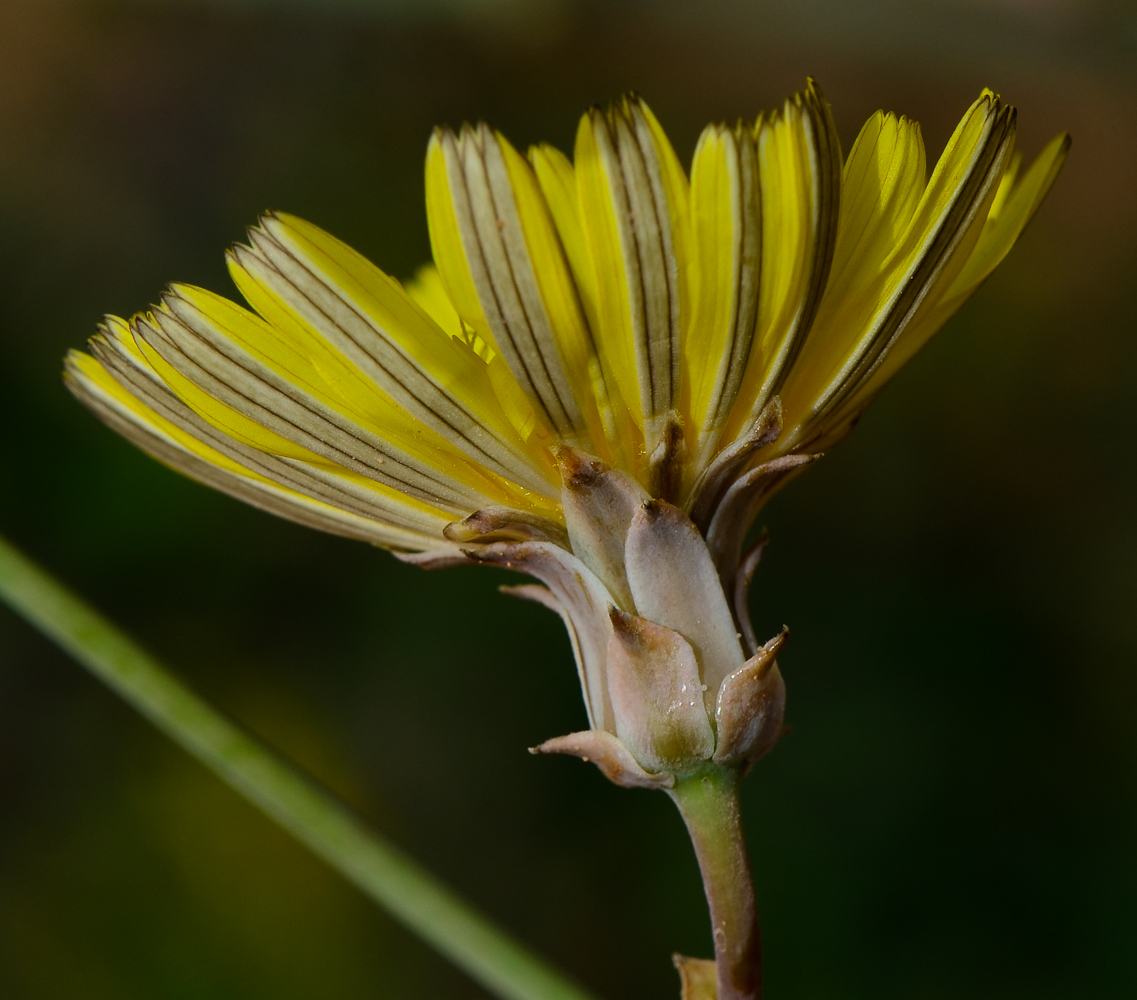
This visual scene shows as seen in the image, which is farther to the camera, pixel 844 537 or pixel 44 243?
pixel 44 243

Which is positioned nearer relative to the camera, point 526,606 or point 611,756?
point 611,756

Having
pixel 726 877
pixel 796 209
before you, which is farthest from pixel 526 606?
pixel 796 209

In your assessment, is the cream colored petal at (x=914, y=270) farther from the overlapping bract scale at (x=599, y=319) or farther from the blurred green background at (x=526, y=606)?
the blurred green background at (x=526, y=606)

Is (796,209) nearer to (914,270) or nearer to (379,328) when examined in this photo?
(914,270)

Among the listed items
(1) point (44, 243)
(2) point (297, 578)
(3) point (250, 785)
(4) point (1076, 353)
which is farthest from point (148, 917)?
(4) point (1076, 353)

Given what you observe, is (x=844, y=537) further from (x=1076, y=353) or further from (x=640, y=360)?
(x=640, y=360)

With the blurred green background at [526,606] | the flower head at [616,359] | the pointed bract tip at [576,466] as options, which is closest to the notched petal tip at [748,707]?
the flower head at [616,359]

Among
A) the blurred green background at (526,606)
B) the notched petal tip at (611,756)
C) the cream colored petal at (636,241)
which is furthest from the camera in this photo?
the blurred green background at (526,606)
